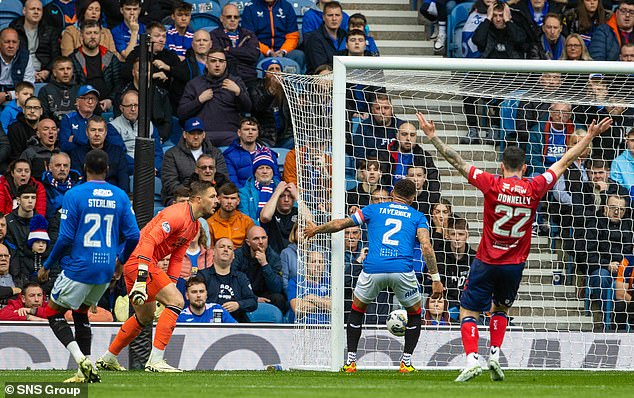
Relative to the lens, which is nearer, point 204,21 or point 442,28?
point 204,21

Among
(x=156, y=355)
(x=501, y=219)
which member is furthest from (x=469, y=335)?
(x=156, y=355)

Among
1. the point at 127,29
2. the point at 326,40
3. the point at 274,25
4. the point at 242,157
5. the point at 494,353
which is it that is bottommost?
the point at 494,353

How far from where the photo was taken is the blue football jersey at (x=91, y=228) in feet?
36.7

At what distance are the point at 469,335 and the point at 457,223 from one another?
4491mm

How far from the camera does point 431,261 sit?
41.9ft

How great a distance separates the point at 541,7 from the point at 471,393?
11.1 meters

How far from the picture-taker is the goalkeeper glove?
36.8 ft

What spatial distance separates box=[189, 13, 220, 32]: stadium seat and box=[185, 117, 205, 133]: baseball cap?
92.4 inches

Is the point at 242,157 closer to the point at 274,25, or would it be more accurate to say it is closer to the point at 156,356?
the point at 274,25

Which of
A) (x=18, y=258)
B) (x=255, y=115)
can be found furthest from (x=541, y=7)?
(x=18, y=258)

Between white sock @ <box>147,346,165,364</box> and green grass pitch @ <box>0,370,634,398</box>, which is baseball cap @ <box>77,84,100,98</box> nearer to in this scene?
green grass pitch @ <box>0,370,634,398</box>

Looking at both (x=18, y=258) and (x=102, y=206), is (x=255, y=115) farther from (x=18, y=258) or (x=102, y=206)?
(x=102, y=206)

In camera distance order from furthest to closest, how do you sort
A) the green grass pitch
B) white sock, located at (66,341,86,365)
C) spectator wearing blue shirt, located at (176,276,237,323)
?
spectator wearing blue shirt, located at (176,276,237,323) < white sock, located at (66,341,86,365) < the green grass pitch

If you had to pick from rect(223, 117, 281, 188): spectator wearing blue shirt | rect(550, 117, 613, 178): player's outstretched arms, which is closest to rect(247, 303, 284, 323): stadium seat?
rect(223, 117, 281, 188): spectator wearing blue shirt
